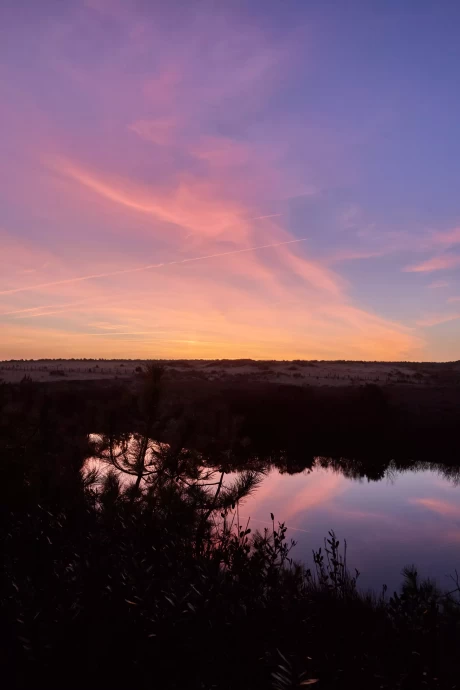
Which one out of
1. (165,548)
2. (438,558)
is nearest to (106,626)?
(165,548)

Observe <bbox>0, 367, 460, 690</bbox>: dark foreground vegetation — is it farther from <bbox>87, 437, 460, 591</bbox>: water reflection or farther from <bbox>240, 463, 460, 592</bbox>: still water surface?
<bbox>240, 463, 460, 592</bbox>: still water surface

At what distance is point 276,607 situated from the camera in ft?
13.8

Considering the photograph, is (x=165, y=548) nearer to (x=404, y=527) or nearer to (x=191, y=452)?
(x=191, y=452)

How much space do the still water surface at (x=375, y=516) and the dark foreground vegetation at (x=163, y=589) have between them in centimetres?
207

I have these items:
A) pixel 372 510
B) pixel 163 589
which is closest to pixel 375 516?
pixel 372 510

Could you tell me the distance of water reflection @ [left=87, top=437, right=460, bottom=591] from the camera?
1018cm

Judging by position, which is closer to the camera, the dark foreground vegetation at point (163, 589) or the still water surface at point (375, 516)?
the dark foreground vegetation at point (163, 589)

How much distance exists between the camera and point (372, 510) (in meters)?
14.7

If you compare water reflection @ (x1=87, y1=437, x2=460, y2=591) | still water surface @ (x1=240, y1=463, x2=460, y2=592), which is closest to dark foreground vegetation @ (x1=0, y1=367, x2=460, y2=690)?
water reflection @ (x1=87, y1=437, x2=460, y2=591)

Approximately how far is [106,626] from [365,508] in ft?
41.5

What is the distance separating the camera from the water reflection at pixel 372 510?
10.2m

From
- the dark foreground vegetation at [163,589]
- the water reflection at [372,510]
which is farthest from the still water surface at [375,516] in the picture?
the dark foreground vegetation at [163,589]

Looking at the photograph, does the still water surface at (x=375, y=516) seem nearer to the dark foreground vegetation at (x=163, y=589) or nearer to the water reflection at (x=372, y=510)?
the water reflection at (x=372, y=510)

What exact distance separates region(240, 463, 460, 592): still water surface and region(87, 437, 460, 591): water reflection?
2 cm
